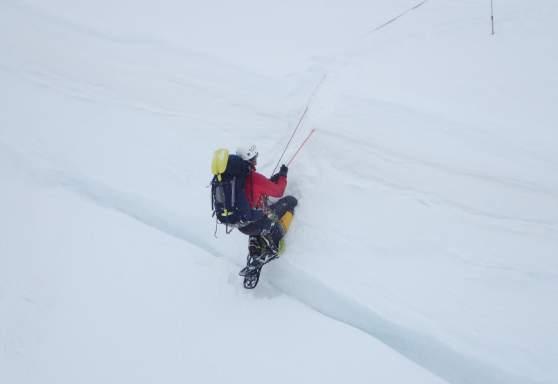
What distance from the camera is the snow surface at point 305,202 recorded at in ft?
14.3

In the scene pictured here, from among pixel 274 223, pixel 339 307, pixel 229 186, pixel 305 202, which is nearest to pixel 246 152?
pixel 229 186

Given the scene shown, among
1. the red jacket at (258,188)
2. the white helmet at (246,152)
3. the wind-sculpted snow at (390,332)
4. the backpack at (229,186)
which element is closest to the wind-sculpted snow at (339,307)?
the wind-sculpted snow at (390,332)

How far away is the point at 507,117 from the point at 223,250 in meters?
3.79

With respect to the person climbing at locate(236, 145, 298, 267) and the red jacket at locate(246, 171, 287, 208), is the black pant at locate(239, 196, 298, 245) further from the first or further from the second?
the red jacket at locate(246, 171, 287, 208)

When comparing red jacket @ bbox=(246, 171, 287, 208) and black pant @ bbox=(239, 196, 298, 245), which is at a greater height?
red jacket @ bbox=(246, 171, 287, 208)

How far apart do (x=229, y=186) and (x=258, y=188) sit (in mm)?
353

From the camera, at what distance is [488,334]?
4.08m

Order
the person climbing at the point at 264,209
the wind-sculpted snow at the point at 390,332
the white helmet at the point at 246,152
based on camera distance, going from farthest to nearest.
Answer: the person climbing at the point at 264,209 < the white helmet at the point at 246,152 < the wind-sculpted snow at the point at 390,332

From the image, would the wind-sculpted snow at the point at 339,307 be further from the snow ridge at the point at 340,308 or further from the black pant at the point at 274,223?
the black pant at the point at 274,223

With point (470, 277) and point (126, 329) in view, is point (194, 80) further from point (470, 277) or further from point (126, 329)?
point (470, 277)

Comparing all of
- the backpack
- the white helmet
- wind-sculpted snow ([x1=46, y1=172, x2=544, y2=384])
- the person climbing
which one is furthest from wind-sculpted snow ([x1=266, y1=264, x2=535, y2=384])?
the white helmet

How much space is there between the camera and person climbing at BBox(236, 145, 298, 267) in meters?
4.33

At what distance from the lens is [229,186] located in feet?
13.6

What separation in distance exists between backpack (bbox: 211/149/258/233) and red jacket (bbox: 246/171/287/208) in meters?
0.09
